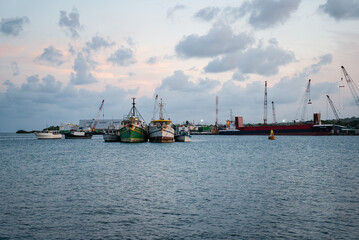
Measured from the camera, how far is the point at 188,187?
30109mm

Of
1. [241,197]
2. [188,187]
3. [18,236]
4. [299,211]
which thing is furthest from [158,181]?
[18,236]

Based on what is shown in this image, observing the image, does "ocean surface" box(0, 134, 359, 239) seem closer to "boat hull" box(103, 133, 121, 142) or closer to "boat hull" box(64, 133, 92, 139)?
"boat hull" box(103, 133, 121, 142)

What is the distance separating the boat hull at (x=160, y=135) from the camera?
107m

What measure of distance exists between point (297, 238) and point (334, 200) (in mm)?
9982

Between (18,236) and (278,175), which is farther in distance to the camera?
(278,175)

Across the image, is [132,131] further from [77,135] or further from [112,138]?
[77,135]

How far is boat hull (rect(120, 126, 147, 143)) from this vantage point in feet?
348

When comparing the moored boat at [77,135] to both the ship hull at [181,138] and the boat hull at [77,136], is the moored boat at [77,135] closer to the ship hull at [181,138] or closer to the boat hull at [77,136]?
the boat hull at [77,136]

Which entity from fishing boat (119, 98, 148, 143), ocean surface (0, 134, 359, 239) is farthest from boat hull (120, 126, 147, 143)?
ocean surface (0, 134, 359, 239)

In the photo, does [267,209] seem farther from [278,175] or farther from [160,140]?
[160,140]

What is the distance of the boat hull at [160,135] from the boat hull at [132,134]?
3.68m

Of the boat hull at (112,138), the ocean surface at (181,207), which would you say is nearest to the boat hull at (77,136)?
the boat hull at (112,138)

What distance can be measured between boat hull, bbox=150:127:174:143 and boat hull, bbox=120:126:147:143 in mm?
3678

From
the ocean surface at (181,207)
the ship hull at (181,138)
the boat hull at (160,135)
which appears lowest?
the ocean surface at (181,207)
